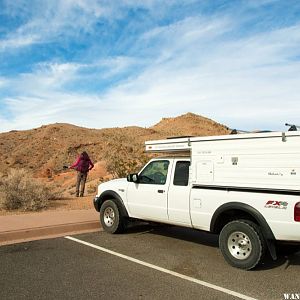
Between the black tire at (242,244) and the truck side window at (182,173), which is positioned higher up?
the truck side window at (182,173)

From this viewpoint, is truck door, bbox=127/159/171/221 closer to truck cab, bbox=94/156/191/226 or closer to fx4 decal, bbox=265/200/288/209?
truck cab, bbox=94/156/191/226

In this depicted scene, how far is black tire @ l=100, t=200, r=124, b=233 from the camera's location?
9.76 meters

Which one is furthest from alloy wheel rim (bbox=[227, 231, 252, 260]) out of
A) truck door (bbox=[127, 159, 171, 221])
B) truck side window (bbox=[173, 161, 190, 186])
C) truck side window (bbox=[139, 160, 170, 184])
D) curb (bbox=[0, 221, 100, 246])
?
curb (bbox=[0, 221, 100, 246])

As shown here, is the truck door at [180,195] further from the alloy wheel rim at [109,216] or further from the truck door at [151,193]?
the alloy wheel rim at [109,216]

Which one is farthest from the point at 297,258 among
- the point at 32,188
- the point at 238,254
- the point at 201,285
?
the point at 32,188

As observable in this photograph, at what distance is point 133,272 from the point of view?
6898 millimetres

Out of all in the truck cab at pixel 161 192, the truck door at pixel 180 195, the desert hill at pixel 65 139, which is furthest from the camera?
the desert hill at pixel 65 139

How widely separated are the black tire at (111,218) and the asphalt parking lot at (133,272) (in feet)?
1.35

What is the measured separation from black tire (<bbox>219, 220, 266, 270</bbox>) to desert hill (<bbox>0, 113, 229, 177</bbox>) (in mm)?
40276

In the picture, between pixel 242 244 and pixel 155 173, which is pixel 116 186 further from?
pixel 242 244

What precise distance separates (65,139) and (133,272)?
56591mm

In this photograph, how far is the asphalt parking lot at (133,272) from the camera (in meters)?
5.94

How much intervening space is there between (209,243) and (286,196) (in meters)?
2.94

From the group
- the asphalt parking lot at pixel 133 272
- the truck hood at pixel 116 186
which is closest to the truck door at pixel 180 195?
the asphalt parking lot at pixel 133 272
